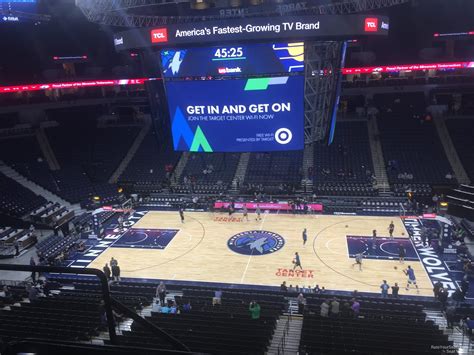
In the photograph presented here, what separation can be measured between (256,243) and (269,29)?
14960mm

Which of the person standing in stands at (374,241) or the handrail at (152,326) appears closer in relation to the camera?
the handrail at (152,326)

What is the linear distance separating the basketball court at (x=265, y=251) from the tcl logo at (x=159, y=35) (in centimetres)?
1249

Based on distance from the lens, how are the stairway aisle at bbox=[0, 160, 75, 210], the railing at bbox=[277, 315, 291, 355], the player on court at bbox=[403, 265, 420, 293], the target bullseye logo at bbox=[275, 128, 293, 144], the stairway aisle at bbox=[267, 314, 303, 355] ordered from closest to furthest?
the railing at bbox=[277, 315, 291, 355] → the stairway aisle at bbox=[267, 314, 303, 355] → the target bullseye logo at bbox=[275, 128, 293, 144] → the player on court at bbox=[403, 265, 420, 293] → the stairway aisle at bbox=[0, 160, 75, 210]

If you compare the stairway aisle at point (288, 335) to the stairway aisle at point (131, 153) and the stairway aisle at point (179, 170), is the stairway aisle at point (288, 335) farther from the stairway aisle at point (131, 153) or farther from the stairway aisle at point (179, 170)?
the stairway aisle at point (131, 153)

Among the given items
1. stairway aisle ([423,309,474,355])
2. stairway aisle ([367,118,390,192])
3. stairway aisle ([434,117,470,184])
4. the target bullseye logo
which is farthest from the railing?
stairway aisle ([434,117,470,184])

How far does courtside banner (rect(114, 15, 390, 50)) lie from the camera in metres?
14.2

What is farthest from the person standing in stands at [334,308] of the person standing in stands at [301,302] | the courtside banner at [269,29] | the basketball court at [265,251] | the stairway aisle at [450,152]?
the stairway aisle at [450,152]

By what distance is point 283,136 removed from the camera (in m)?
16.5

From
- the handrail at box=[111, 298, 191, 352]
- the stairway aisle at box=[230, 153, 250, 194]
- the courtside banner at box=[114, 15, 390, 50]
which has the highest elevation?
the courtside banner at box=[114, 15, 390, 50]

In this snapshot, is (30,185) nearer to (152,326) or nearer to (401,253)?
(401,253)

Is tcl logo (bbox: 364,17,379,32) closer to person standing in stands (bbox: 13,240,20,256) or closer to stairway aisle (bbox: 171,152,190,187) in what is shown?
person standing in stands (bbox: 13,240,20,256)

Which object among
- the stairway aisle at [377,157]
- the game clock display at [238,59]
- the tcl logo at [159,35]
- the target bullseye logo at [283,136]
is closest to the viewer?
the tcl logo at [159,35]

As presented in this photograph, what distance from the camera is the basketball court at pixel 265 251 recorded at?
21.9m

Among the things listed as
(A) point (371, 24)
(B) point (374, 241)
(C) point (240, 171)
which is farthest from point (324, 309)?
(C) point (240, 171)
